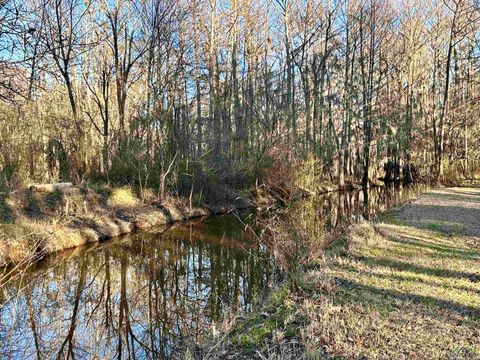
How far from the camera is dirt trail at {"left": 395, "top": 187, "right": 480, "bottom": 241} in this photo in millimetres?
9543

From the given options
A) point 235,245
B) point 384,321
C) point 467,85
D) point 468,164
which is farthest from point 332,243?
point 467,85

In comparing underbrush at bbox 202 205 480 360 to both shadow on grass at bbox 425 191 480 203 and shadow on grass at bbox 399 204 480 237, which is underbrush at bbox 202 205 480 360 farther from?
shadow on grass at bbox 425 191 480 203

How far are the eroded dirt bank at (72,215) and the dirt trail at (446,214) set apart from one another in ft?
16.2

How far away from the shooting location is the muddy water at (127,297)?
532cm

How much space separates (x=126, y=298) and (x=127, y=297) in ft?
0.16

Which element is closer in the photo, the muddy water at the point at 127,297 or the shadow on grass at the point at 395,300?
the shadow on grass at the point at 395,300

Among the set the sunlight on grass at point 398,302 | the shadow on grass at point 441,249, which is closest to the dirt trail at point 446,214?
the shadow on grass at point 441,249

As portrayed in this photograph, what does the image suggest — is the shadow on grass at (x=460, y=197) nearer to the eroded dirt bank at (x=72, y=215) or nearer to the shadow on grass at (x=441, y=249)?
the shadow on grass at (x=441, y=249)

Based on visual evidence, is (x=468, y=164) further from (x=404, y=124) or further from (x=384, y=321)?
(x=384, y=321)

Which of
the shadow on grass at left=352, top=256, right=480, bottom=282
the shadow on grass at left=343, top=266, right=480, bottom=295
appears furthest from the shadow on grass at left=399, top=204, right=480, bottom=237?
the shadow on grass at left=343, top=266, right=480, bottom=295

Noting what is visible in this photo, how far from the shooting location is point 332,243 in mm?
8641

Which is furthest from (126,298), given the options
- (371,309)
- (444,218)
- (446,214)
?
(446,214)

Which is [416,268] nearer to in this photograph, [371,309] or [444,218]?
[371,309]

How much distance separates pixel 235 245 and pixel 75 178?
6.41m
